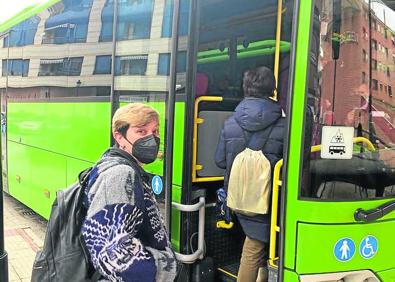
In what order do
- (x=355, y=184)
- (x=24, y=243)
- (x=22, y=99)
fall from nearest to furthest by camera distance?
1. (x=355, y=184)
2. (x=24, y=243)
3. (x=22, y=99)

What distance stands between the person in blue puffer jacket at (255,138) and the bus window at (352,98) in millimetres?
472

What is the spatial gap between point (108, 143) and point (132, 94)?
2.21ft

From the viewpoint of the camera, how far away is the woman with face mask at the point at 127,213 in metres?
1.74

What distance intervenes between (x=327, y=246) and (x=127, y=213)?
1254mm

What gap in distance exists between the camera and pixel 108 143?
4.03 m

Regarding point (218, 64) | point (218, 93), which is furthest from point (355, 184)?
point (218, 64)

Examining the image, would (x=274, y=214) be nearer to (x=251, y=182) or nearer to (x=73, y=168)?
(x=251, y=182)

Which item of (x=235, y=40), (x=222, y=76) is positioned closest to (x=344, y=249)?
(x=222, y=76)

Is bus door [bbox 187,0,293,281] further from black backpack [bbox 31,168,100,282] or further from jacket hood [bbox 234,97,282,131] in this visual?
black backpack [bbox 31,168,100,282]

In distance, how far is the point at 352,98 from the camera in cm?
262

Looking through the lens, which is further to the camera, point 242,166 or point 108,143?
point 108,143

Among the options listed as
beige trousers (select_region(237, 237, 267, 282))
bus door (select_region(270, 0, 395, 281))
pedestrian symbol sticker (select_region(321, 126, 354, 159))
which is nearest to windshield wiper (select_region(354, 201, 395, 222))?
bus door (select_region(270, 0, 395, 281))

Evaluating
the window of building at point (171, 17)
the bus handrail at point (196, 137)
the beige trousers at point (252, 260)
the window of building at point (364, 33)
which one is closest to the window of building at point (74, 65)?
the window of building at point (171, 17)

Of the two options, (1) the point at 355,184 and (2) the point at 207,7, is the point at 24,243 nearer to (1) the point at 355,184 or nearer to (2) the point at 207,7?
(2) the point at 207,7
